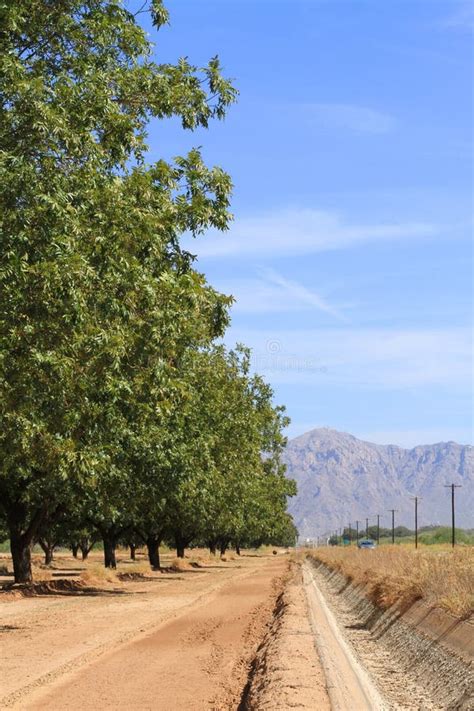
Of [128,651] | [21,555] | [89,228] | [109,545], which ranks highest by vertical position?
[89,228]

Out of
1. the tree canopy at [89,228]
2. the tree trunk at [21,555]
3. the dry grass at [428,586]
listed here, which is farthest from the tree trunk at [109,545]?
the tree canopy at [89,228]

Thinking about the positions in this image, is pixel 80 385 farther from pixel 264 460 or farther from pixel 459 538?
pixel 459 538

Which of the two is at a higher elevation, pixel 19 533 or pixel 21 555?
pixel 19 533

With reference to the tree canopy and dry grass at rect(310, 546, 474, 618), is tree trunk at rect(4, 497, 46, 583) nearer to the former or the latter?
dry grass at rect(310, 546, 474, 618)

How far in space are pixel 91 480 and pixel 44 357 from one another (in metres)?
9.56

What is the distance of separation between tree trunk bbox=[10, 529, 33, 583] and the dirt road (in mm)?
4652

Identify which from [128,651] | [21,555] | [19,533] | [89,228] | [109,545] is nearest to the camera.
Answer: [89,228]

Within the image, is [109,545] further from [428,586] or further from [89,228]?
[89,228]

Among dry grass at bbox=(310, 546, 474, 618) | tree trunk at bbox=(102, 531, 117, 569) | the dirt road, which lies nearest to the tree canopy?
the dirt road

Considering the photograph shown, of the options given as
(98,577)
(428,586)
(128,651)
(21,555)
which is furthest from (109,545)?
(428,586)

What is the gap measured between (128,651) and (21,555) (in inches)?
879

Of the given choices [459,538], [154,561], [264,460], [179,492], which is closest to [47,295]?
[179,492]

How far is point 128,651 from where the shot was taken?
18.6m

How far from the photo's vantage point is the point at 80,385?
17.1 metres
